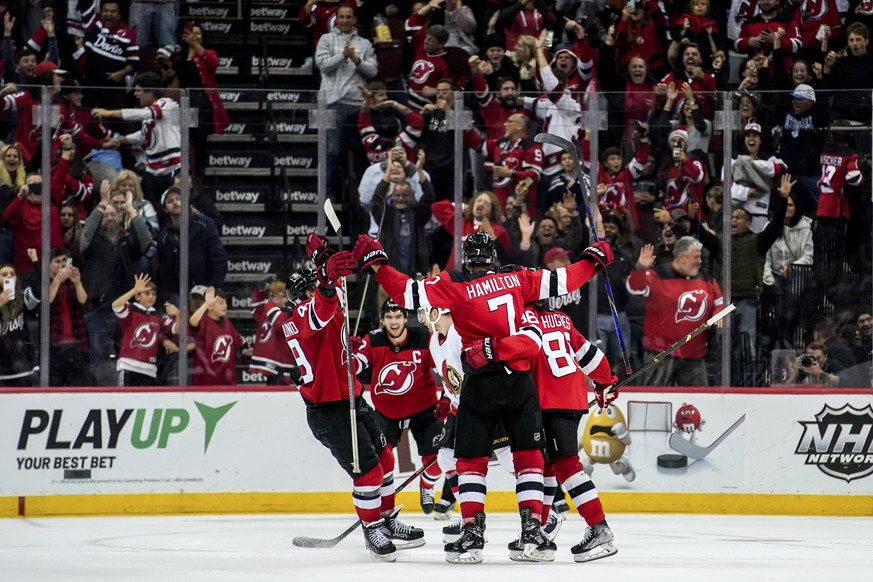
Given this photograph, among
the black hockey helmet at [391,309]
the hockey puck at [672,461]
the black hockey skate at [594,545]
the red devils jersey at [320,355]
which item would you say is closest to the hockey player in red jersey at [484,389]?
the black hockey skate at [594,545]

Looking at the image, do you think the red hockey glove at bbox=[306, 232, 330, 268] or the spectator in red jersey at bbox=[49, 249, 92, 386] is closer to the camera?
the red hockey glove at bbox=[306, 232, 330, 268]

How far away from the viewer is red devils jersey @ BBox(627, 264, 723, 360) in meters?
8.78

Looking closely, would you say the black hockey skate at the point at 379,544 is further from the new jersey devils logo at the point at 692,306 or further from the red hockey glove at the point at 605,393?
the new jersey devils logo at the point at 692,306

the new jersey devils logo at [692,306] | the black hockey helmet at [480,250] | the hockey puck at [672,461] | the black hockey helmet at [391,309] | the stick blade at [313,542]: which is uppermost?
the black hockey helmet at [480,250]

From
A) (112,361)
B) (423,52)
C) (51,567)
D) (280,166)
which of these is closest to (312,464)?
(112,361)

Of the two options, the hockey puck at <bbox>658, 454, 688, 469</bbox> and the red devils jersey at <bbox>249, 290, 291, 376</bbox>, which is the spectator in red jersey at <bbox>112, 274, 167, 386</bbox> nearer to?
the red devils jersey at <bbox>249, 290, 291, 376</bbox>

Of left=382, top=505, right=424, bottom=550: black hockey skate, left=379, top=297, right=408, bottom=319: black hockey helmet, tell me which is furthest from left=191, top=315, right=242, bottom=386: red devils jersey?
left=382, top=505, right=424, bottom=550: black hockey skate

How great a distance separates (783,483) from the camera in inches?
339

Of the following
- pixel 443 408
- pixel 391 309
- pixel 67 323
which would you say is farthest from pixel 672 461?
pixel 67 323

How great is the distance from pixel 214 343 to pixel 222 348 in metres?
0.06

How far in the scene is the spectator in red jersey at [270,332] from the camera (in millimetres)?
8828

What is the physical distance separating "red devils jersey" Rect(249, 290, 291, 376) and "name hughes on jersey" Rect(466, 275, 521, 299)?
10.3ft

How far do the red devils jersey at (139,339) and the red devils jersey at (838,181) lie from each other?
4.39 meters

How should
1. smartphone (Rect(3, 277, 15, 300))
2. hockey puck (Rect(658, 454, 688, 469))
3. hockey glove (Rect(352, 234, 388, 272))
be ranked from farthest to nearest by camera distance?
hockey puck (Rect(658, 454, 688, 469)) → smartphone (Rect(3, 277, 15, 300)) → hockey glove (Rect(352, 234, 388, 272))
